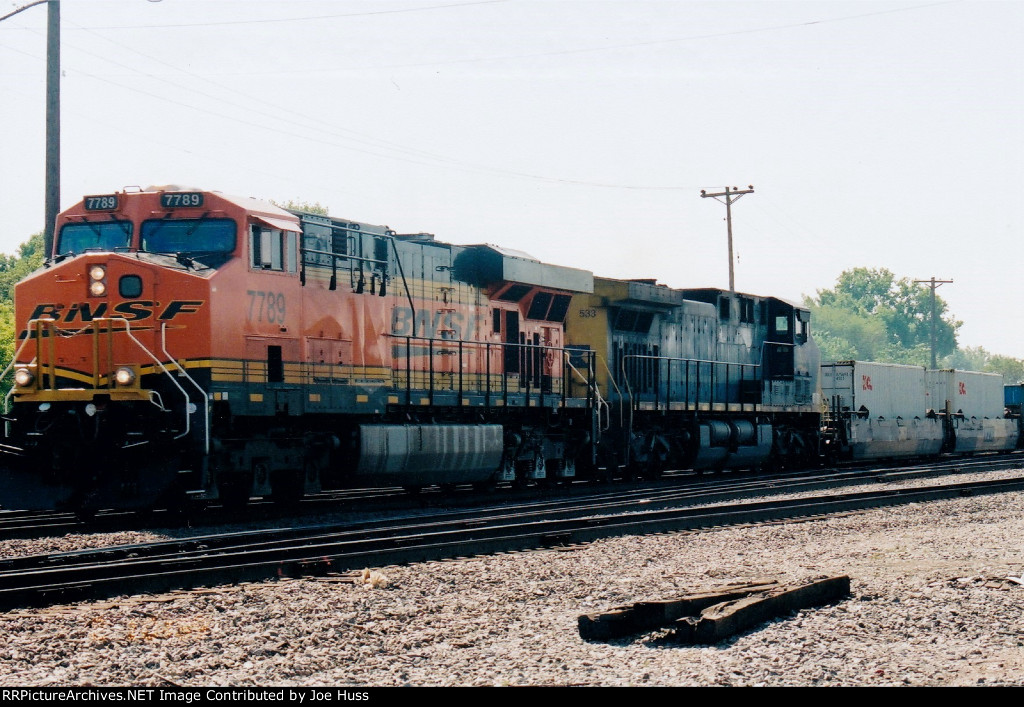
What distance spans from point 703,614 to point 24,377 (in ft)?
29.8

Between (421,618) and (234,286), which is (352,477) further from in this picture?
(421,618)

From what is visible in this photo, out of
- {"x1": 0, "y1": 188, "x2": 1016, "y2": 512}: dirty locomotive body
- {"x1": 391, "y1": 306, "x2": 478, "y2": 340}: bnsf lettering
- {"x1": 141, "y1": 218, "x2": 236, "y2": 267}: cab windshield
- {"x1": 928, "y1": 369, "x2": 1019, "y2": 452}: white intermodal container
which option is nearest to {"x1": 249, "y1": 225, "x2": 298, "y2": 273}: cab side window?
{"x1": 0, "y1": 188, "x2": 1016, "y2": 512}: dirty locomotive body

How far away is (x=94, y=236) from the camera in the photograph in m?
13.7

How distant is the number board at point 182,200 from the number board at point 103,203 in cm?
58

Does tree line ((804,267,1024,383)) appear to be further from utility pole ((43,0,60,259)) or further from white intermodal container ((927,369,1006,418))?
utility pole ((43,0,60,259))

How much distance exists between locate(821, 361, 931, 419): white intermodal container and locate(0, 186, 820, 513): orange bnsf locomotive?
1189 cm

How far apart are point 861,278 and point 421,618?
534 feet

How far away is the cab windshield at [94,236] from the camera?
44.7 ft

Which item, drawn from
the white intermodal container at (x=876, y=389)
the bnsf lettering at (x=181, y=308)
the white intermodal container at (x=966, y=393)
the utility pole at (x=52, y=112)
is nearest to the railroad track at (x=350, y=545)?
the bnsf lettering at (x=181, y=308)

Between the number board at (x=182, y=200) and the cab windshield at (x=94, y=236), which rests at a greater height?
the number board at (x=182, y=200)

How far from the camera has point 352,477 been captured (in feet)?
50.2

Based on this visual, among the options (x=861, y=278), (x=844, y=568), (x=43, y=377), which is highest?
(x=861, y=278)

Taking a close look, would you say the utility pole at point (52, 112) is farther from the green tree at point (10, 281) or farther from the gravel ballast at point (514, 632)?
the gravel ballast at point (514, 632)

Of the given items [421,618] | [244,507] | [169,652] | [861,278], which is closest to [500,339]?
[244,507]
